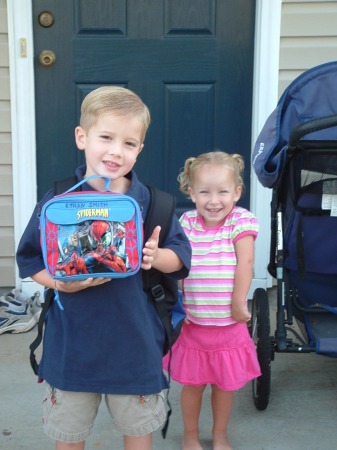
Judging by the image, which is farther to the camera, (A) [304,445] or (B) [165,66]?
(B) [165,66]

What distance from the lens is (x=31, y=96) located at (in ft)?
13.9

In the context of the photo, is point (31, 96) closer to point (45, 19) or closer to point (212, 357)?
point (45, 19)

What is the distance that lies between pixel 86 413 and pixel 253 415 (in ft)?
3.70

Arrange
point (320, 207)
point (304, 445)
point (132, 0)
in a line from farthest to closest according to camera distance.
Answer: point (132, 0) < point (320, 207) < point (304, 445)

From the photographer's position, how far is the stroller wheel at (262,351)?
2.89 meters

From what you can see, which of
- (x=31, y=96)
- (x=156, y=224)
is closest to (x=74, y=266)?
(x=156, y=224)

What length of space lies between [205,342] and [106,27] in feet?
7.95

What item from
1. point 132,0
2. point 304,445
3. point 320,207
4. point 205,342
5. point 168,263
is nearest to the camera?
point 168,263

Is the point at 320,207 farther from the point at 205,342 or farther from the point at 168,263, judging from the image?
the point at 168,263

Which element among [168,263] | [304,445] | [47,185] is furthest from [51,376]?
[47,185]

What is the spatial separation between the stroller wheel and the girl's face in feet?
1.94

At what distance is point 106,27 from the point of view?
426 cm

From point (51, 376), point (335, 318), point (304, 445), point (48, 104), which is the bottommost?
point (304, 445)

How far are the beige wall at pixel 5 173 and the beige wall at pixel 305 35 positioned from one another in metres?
1.73
